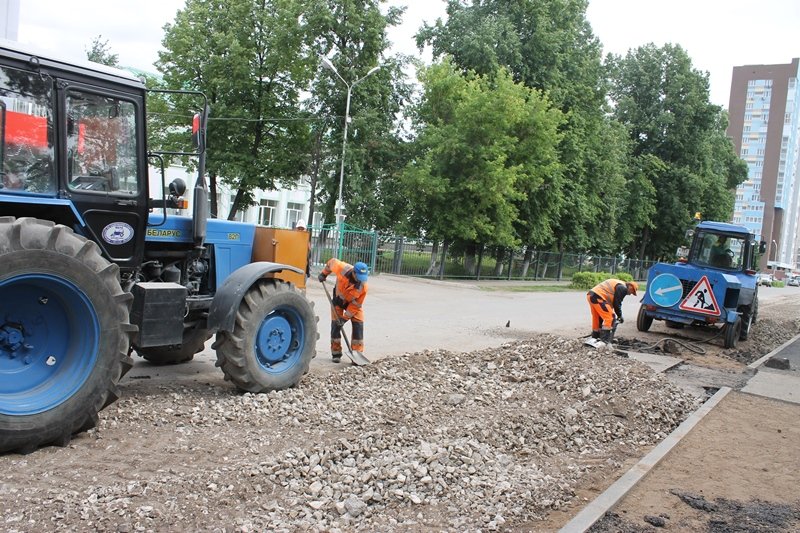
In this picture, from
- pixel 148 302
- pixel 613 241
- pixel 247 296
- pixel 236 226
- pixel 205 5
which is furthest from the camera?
pixel 613 241

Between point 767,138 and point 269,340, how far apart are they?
503 feet

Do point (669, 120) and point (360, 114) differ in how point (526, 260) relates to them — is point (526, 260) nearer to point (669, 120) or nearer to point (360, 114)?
point (360, 114)

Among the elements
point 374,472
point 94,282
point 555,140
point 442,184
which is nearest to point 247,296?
point 94,282

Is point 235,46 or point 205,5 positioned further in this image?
point 205,5

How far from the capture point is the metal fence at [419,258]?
26.9 metres

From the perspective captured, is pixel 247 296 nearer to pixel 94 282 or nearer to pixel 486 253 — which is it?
pixel 94 282

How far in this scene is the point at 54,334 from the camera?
16.2ft

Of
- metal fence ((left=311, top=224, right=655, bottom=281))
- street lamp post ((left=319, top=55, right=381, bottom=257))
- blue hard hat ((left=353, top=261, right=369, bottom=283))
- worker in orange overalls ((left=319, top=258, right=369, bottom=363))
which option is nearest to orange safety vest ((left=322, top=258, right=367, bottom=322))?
worker in orange overalls ((left=319, top=258, right=369, bottom=363))

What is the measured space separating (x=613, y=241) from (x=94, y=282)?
4640 centimetres

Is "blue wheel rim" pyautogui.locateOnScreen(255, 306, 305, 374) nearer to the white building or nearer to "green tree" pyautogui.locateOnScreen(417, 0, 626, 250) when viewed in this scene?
the white building

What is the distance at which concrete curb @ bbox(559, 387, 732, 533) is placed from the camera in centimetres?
421

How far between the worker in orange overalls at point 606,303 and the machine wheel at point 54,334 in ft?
27.0

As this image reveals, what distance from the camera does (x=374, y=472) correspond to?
463 cm

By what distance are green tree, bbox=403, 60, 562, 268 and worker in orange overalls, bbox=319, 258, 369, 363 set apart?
1916 cm
